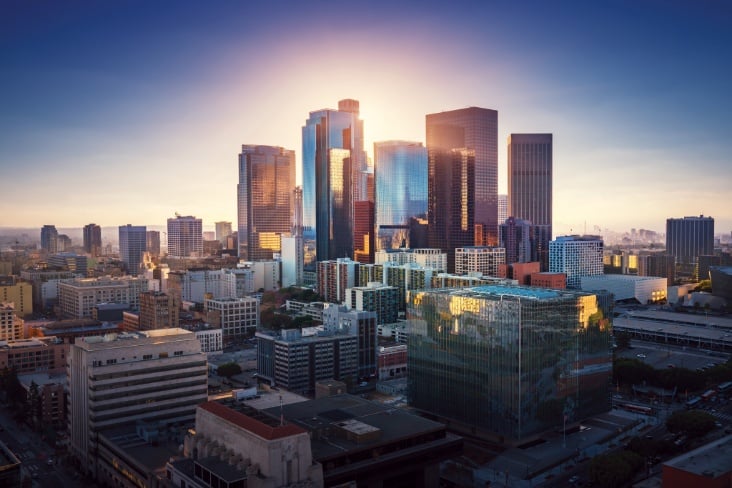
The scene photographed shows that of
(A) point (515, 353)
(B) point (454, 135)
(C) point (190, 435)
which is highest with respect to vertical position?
(B) point (454, 135)

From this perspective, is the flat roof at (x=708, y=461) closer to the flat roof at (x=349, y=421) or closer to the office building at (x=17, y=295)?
the flat roof at (x=349, y=421)

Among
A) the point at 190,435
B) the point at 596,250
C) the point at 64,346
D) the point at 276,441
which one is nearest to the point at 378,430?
the point at 276,441

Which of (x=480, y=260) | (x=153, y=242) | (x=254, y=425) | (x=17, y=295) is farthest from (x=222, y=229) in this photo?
(x=254, y=425)

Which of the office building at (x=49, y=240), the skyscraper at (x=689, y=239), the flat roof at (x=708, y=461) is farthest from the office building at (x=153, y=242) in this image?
the flat roof at (x=708, y=461)

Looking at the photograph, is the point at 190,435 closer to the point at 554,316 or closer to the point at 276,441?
the point at 276,441

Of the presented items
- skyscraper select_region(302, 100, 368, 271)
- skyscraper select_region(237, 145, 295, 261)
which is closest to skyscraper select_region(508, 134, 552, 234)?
skyscraper select_region(302, 100, 368, 271)

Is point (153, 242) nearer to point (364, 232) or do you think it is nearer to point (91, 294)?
point (364, 232)

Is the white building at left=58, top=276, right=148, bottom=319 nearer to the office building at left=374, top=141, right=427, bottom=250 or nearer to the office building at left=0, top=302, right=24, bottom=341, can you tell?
the office building at left=0, top=302, right=24, bottom=341
